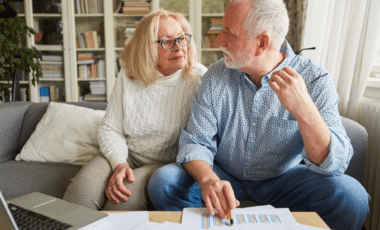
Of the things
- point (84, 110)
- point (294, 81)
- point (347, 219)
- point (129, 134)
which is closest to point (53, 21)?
point (84, 110)

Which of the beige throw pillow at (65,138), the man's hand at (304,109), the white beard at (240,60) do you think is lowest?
the beige throw pillow at (65,138)

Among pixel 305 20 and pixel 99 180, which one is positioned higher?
pixel 305 20

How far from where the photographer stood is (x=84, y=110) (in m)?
1.75

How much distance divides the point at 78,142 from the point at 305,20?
173cm

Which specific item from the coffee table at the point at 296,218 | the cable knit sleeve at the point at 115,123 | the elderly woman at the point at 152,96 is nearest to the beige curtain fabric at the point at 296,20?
the elderly woman at the point at 152,96

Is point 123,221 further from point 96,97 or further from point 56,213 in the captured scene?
point 96,97

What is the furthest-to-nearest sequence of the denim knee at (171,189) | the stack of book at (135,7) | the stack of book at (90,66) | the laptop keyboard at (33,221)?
the stack of book at (90,66)
the stack of book at (135,7)
the denim knee at (171,189)
the laptop keyboard at (33,221)

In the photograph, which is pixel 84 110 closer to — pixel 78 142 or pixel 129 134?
pixel 78 142

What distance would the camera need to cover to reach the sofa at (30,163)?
1218mm

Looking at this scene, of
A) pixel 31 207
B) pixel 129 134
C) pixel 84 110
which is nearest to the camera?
pixel 31 207

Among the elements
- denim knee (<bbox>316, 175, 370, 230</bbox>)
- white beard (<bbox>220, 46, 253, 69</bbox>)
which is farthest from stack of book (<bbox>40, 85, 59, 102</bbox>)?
denim knee (<bbox>316, 175, 370, 230</bbox>)

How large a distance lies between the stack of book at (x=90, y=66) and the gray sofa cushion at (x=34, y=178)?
77.6 inches

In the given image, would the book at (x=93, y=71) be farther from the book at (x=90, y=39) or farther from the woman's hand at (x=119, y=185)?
the woman's hand at (x=119, y=185)

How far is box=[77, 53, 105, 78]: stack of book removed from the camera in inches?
Result: 135
